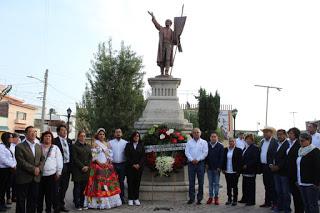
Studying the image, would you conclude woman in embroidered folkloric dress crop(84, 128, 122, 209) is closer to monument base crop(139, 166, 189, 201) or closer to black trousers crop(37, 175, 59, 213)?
monument base crop(139, 166, 189, 201)

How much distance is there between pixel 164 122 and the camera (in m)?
11.4

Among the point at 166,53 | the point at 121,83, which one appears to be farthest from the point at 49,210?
the point at 121,83

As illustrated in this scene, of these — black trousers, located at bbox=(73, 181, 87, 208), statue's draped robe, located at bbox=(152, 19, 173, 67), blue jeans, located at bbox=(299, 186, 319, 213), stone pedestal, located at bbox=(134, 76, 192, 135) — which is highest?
statue's draped robe, located at bbox=(152, 19, 173, 67)

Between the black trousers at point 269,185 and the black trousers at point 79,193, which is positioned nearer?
the black trousers at point 79,193

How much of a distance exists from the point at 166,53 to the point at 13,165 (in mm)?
5522

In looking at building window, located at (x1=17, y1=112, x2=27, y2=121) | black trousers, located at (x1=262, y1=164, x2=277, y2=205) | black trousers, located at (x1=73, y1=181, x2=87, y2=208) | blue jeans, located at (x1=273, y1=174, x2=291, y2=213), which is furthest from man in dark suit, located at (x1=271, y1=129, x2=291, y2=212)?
building window, located at (x1=17, y1=112, x2=27, y2=121)

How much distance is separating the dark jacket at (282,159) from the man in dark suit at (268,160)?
19.4 inches

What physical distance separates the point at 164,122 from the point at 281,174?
399 cm

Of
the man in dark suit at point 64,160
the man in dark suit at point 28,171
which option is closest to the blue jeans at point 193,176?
the man in dark suit at point 64,160

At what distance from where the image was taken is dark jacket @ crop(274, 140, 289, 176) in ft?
27.1

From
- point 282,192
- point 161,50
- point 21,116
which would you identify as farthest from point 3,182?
point 21,116

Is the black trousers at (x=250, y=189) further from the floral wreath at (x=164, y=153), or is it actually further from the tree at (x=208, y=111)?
the tree at (x=208, y=111)

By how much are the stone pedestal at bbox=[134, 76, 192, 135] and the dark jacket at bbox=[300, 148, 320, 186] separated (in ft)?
15.7

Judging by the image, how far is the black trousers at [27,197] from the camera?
7242 mm
